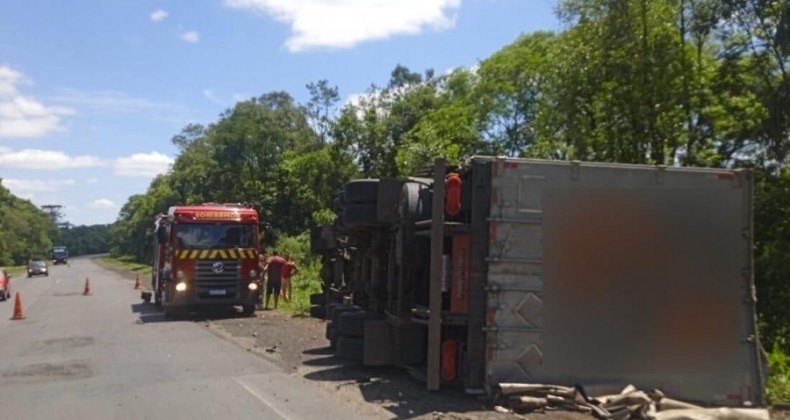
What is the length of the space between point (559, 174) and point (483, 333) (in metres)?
1.90

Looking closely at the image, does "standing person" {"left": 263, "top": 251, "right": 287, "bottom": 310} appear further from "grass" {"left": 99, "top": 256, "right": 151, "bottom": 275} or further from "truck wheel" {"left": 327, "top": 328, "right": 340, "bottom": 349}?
"grass" {"left": 99, "top": 256, "right": 151, "bottom": 275}

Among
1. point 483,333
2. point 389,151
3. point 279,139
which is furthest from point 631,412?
point 279,139

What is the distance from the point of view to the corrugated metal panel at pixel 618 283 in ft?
30.2

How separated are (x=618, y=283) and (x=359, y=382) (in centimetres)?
374

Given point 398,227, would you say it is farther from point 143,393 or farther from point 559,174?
point 143,393

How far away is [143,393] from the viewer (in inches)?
410

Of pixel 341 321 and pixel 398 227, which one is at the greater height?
pixel 398 227

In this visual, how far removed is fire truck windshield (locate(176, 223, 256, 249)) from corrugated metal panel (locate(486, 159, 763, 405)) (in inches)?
545

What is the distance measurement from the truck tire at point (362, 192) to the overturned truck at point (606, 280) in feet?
7.67

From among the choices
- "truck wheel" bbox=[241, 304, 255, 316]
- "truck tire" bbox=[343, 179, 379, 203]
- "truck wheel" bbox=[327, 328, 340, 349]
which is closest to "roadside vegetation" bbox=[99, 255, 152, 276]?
"truck wheel" bbox=[241, 304, 255, 316]

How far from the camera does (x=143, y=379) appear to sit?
453 inches

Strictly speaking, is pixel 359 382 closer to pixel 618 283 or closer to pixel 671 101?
pixel 618 283

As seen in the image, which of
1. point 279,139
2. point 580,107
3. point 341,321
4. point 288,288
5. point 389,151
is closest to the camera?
point 341,321

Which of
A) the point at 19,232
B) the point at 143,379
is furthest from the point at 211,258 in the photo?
the point at 19,232
